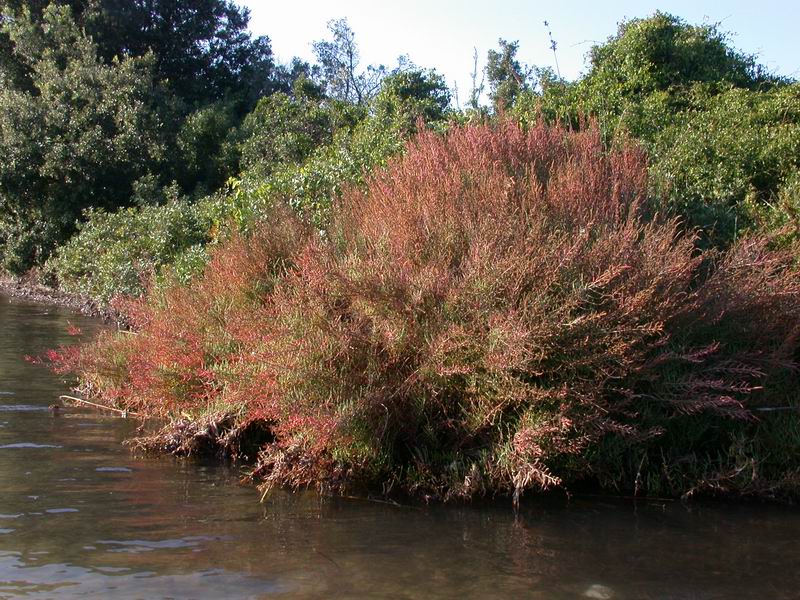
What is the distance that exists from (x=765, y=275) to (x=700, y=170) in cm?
353

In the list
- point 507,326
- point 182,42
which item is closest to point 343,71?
point 182,42

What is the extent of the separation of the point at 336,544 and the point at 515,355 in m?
1.87

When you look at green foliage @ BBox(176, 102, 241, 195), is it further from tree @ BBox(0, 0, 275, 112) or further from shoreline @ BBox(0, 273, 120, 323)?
shoreline @ BBox(0, 273, 120, 323)

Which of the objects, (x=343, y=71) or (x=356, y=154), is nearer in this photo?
(x=356, y=154)

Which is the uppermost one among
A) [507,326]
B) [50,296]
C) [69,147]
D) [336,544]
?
[69,147]

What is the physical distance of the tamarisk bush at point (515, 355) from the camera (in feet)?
22.7

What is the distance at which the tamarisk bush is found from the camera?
22.7ft

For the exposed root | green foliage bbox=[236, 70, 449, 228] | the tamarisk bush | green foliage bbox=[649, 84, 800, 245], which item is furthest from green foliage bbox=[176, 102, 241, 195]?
the tamarisk bush

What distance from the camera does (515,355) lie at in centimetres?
665

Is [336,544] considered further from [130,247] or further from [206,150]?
[206,150]

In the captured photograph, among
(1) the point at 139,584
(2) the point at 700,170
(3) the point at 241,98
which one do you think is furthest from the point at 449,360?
(3) the point at 241,98

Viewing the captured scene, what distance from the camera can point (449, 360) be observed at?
7023 mm

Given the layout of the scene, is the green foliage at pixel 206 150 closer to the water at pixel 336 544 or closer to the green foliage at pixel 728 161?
the green foliage at pixel 728 161

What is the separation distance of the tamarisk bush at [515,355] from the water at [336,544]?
1.26 ft
